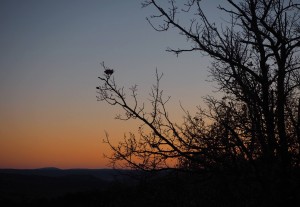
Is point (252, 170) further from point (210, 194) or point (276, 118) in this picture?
point (210, 194)

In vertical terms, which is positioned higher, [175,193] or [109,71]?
[109,71]

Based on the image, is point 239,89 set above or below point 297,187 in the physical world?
above

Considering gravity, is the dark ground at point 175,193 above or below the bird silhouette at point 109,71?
below

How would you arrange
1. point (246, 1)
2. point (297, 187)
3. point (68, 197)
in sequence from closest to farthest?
point (297, 187)
point (246, 1)
point (68, 197)

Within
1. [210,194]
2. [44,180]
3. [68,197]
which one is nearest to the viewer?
[210,194]

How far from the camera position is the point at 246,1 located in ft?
24.8

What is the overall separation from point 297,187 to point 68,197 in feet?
98.3

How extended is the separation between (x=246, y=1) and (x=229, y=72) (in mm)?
1542

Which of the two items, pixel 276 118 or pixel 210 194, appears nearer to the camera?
pixel 276 118

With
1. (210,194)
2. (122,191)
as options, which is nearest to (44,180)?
Answer: (122,191)

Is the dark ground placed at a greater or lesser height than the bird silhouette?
lesser

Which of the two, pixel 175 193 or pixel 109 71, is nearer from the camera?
pixel 109 71

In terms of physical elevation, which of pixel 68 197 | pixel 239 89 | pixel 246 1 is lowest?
pixel 68 197

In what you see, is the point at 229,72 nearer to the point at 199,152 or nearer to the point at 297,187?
the point at 199,152
